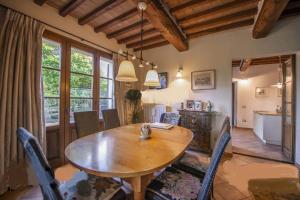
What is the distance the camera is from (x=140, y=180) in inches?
46.0

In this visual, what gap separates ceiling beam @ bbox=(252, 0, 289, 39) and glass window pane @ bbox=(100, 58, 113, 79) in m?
3.08

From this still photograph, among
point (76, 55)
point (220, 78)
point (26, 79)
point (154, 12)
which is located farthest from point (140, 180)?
point (220, 78)

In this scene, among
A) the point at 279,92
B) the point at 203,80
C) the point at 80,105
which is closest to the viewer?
the point at 80,105

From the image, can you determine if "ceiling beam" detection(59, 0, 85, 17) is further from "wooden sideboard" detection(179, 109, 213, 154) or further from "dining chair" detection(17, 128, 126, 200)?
"wooden sideboard" detection(179, 109, 213, 154)

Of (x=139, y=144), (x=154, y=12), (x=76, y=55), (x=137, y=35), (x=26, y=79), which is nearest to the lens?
(x=139, y=144)

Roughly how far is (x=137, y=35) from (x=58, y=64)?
1.92 metres

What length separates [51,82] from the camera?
8.65 ft

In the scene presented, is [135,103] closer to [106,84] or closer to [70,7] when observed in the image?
[106,84]

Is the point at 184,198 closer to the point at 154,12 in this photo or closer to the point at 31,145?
the point at 31,145

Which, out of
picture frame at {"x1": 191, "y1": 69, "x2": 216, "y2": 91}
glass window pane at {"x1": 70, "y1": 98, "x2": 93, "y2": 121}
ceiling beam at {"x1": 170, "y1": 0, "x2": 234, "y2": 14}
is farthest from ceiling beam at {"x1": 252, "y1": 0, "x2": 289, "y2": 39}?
glass window pane at {"x1": 70, "y1": 98, "x2": 93, "y2": 121}

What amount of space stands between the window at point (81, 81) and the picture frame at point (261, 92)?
250 inches

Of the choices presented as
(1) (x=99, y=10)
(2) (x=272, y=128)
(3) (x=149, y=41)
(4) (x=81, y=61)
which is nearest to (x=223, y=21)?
(3) (x=149, y=41)

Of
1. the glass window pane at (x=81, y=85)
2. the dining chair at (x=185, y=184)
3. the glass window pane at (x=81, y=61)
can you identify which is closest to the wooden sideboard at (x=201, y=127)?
the dining chair at (x=185, y=184)

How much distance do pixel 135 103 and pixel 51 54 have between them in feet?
7.34
